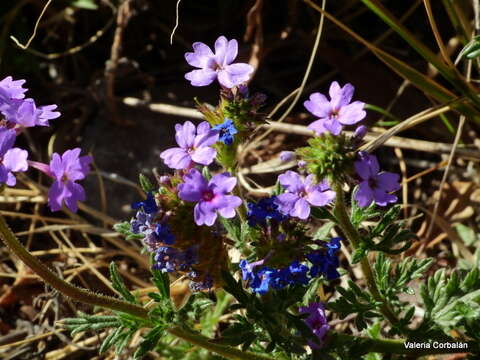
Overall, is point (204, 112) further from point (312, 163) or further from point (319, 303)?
point (319, 303)

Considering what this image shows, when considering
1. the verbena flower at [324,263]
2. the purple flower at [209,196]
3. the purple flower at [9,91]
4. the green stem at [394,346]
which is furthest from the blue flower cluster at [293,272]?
the purple flower at [9,91]

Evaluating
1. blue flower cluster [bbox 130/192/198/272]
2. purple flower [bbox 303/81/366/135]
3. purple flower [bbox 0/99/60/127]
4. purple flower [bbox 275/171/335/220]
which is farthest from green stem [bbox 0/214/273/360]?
purple flower [bbox 303/81/366/135]

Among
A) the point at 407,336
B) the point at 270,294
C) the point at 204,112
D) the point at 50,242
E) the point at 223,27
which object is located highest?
the point at 204,112

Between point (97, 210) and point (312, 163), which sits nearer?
point (312, 163)

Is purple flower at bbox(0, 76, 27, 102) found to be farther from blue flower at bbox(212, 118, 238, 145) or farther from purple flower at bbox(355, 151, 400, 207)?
purple flower at bbox(355, 151, 400, 207)

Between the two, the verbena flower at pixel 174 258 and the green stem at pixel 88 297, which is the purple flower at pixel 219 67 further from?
the green stem at pixel 88 297

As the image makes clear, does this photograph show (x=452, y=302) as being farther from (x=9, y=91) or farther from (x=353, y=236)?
(x=9, y=91)

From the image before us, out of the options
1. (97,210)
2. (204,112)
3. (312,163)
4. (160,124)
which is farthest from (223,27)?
(312,163)
